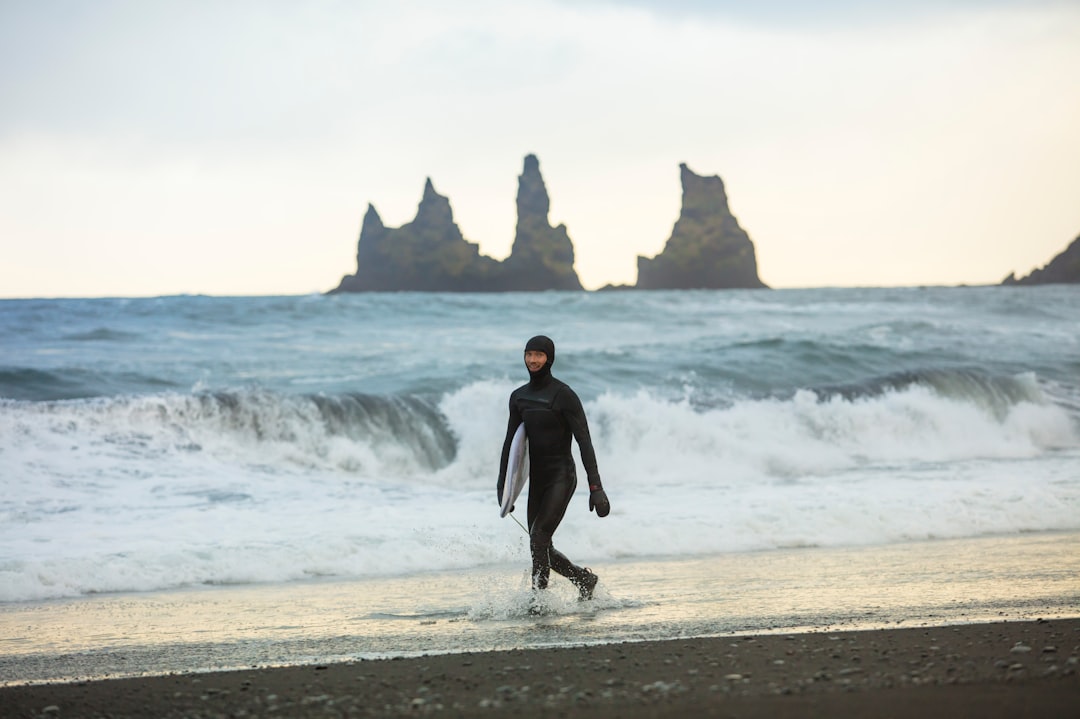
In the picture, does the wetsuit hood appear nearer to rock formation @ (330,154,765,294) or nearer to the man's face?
the man's face

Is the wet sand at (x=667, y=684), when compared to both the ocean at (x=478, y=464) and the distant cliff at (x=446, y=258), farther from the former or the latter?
the distant cliff at (x=446, y=258)

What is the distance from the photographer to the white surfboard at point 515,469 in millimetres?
7180

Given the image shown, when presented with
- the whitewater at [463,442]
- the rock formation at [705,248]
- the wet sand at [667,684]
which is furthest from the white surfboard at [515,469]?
the rock formation at [705,248]

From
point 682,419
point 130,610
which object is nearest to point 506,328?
point 682,419

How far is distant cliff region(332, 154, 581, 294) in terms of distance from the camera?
106 meters

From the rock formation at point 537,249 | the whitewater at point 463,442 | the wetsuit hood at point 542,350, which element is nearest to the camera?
the wetsuit hood at point 542,350

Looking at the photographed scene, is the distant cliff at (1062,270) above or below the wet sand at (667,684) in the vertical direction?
above

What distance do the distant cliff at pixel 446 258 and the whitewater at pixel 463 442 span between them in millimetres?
67599

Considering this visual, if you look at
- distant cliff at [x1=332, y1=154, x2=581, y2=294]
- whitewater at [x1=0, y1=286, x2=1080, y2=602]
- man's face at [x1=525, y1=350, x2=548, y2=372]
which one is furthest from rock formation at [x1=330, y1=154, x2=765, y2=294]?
man's face at [x1=525, y1=350, x2=548, y2=372]

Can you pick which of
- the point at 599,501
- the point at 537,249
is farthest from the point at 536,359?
the point at 537,249

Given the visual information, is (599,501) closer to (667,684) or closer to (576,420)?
(576,420)

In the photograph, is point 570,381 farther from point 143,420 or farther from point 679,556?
point 679,556

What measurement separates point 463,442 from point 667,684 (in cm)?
1439

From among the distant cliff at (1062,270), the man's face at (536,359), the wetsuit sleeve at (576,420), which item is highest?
the distant cliff at (1062,270)
